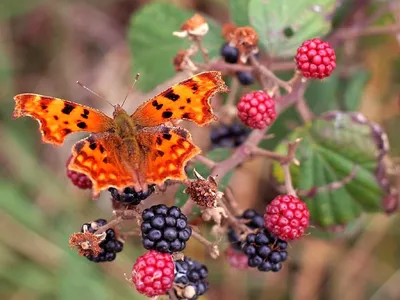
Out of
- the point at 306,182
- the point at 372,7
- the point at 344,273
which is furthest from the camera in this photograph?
the point at 344,273

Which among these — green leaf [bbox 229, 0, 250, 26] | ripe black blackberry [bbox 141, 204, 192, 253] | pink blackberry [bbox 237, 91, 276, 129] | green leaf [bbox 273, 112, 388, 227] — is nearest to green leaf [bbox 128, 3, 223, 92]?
green leaf [bbox 229, 0, 250, 26]

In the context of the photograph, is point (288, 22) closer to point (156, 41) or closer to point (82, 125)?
point (156, 41)

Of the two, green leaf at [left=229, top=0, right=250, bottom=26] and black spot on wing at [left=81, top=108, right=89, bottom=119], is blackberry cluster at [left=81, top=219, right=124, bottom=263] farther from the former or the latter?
green leaf at [left=229, top=0, right=250, bottom=26]

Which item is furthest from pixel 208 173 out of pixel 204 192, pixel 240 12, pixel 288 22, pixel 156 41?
pixel 156 41

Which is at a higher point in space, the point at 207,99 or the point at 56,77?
the point at 56,77

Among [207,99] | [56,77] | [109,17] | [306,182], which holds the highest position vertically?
[109,17]

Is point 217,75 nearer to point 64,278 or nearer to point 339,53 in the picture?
point 339,53

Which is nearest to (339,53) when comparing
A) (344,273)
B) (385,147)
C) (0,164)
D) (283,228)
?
(385,147)
